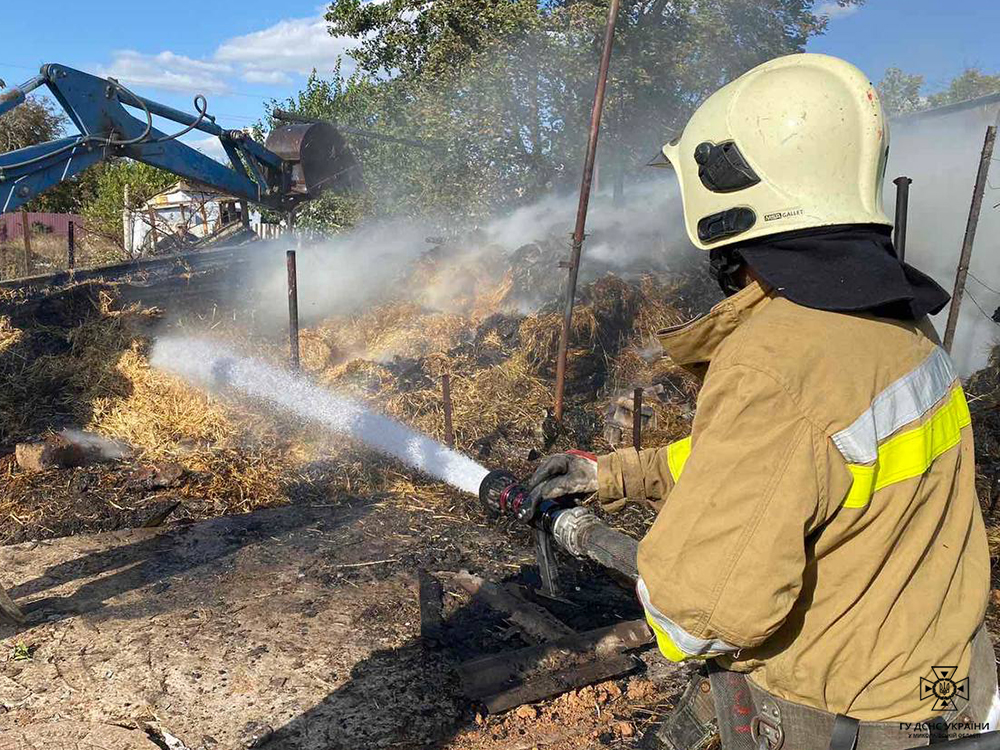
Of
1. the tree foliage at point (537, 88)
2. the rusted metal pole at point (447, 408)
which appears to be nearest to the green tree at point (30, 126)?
the tree foliage at point (537, 88)

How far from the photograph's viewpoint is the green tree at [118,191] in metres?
31.9

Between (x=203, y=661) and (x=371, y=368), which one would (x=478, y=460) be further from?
(x=203, y=661)

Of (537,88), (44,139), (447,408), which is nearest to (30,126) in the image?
(44,139)

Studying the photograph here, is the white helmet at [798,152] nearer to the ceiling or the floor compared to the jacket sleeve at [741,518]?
nearer to the ceiling

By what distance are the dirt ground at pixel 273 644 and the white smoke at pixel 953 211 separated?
26.0 feet

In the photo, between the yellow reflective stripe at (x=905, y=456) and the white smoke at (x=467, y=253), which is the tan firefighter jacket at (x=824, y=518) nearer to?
the yellow reflective stripe at (x=905, y=456)

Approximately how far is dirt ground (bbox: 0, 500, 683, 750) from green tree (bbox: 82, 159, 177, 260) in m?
30.3

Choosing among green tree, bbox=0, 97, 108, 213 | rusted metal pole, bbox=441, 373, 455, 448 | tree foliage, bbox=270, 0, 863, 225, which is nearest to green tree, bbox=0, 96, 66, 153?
green tree, bbox=0, 97, 108, 213

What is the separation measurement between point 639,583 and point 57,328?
33.2 ft

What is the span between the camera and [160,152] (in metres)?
8.55

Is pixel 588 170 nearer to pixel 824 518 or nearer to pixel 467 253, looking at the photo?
pixel 824 518

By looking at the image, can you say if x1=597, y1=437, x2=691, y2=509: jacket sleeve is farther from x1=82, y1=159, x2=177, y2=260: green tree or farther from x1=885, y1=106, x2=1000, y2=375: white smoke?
x1=82, y1=159, x2=177, y2=260: green tree

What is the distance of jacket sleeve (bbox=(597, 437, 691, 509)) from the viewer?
92.4 inches

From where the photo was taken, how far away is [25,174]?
695 centimetres
